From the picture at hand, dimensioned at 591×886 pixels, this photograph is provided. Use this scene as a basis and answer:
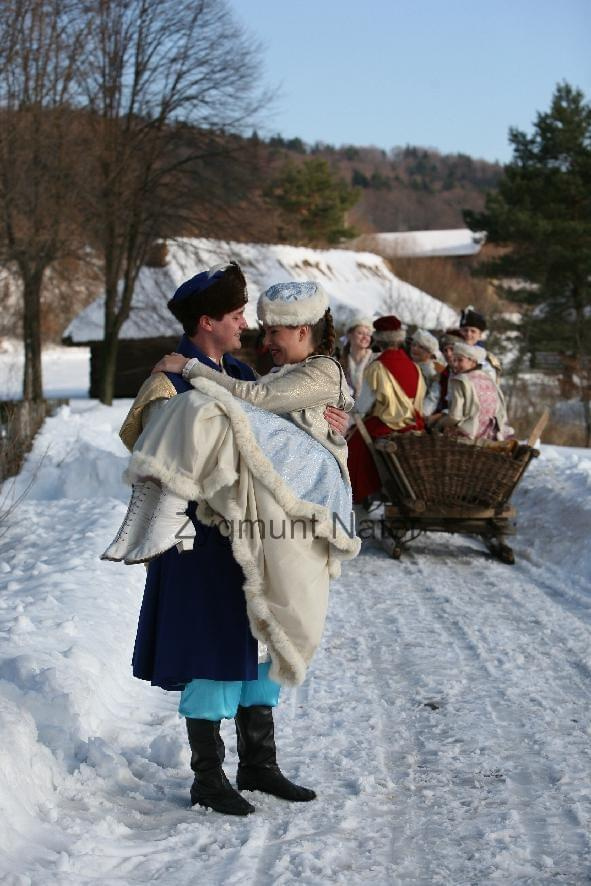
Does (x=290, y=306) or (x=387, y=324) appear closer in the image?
(x=290, y=306)

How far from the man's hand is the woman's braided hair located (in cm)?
20

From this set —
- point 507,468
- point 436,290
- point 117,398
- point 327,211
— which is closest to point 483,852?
point 507,468

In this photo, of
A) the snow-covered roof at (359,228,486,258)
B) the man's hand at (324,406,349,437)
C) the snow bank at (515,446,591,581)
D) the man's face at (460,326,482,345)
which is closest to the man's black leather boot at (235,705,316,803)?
the man's hand at (324,406,349,437)

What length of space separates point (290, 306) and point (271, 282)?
28.7 meters

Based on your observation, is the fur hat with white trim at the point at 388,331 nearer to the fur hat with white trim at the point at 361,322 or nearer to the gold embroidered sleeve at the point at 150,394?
the fur hat with white trim at the point at 361,322

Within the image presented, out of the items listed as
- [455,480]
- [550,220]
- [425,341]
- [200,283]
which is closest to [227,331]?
[200,283]

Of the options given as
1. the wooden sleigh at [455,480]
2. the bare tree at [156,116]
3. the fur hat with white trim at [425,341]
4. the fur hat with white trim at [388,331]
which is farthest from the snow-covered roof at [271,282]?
the wooden sleigh at [455,480]

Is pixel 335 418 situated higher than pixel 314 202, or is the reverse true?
pixel 314 202

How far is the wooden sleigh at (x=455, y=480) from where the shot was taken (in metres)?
8.62

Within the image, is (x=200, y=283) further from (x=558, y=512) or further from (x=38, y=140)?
(x=38, y=140)

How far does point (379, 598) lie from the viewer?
24.8 ft

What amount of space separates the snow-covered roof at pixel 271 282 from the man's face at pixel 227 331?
65.6ft

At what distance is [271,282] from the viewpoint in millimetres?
32188

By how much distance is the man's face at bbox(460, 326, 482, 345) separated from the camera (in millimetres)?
10336
